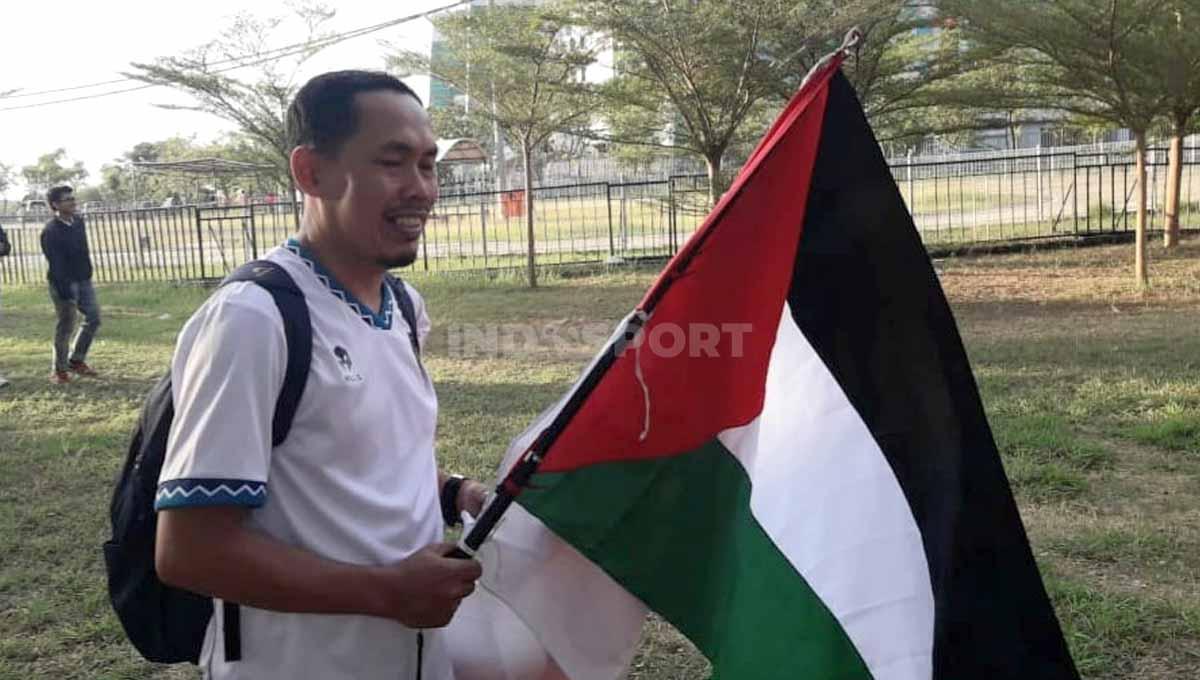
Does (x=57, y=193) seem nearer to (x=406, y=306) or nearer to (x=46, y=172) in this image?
(x=406, y=306)

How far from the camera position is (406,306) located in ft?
5.99

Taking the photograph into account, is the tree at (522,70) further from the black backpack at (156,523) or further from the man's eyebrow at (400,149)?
the black backpack at (156,523)

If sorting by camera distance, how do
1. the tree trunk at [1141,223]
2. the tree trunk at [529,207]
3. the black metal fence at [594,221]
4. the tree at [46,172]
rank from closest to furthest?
the tree trunk at [1141,223]
the tree trunk at [529,207]
the black metal fence at [594,221]
the tree at [46,172]

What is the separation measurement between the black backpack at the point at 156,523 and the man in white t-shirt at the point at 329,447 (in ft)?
0.07

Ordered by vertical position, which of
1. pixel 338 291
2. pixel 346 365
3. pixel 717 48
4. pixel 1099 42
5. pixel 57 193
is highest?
pixel 717 48

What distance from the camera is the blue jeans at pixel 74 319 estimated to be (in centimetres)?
901

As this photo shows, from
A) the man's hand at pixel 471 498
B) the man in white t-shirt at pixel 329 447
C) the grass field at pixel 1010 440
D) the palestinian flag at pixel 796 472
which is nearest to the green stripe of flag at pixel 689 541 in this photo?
the palestinian flag at pixel 796 472

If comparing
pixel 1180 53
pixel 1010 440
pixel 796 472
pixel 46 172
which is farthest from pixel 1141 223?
pixel 46 172

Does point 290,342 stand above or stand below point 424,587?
above

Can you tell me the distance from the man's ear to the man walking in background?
8488 mm

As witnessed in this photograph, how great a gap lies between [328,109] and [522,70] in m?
12.7

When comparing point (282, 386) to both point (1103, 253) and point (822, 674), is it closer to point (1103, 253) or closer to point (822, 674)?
point (822, 674)

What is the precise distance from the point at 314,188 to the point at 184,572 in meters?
0.59

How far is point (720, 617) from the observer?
183 centimetres
